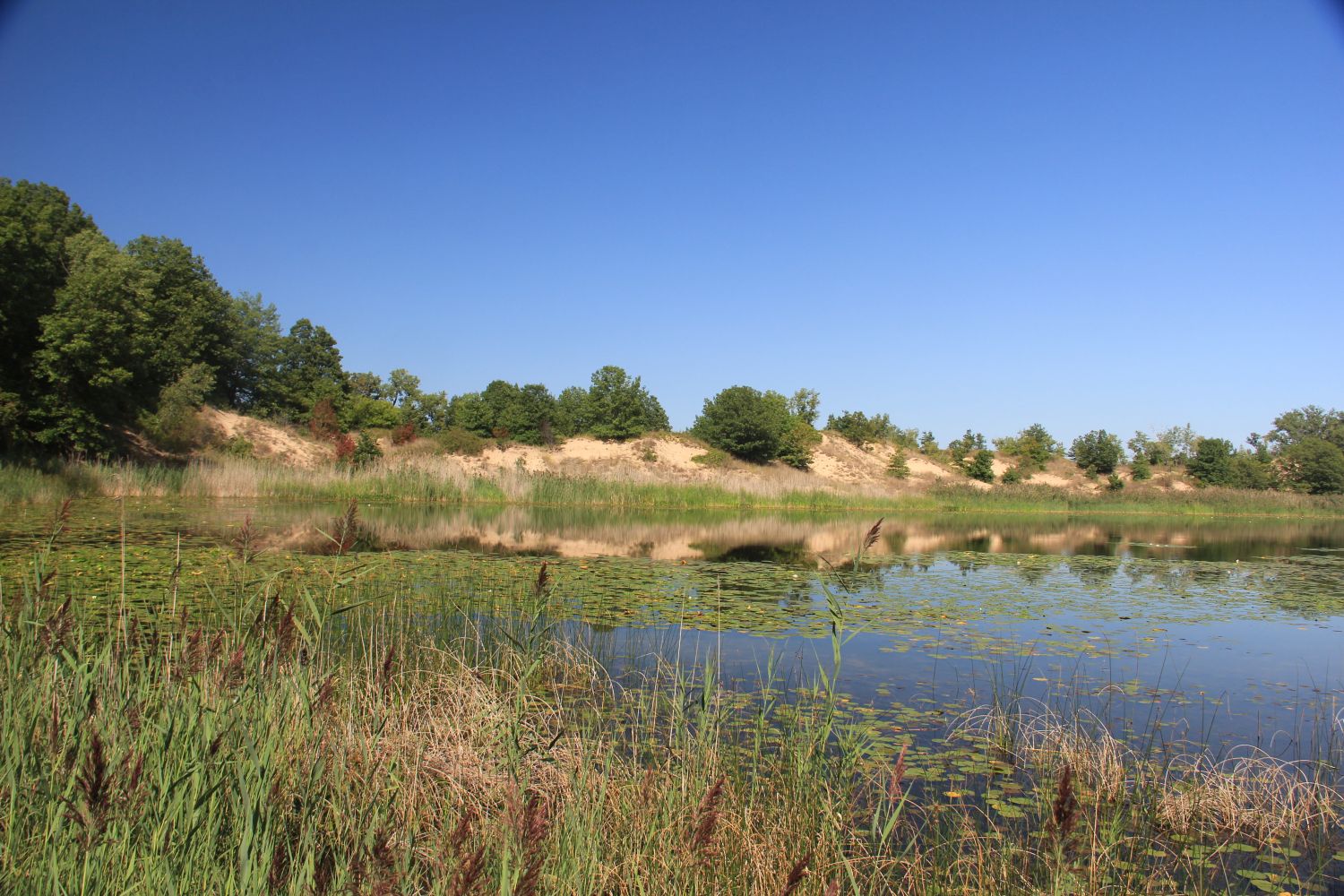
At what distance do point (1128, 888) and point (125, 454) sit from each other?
33.7 metres

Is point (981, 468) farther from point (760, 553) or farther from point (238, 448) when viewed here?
point (238, 448)

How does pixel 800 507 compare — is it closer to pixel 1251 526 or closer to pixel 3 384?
pixel 1251 526

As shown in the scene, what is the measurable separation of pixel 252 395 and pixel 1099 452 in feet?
189

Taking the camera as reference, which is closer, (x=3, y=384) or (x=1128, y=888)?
(x=1128, y=888)

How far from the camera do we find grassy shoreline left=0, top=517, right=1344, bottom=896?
6.88 feet

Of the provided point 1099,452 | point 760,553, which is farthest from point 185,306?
point 1099,452

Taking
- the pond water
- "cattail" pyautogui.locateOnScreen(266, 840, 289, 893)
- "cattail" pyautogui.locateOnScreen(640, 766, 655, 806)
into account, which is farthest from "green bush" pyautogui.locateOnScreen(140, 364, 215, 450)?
"cattail" pyautogui.locateOnScreen(640, 766, 655, 806)

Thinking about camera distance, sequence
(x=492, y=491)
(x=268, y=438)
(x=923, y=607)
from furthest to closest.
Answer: (x=268, y=438) < (x=492, y=491) < (x=923, y=607)

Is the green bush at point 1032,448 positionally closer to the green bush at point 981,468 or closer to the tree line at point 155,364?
the green bush at point 981,468

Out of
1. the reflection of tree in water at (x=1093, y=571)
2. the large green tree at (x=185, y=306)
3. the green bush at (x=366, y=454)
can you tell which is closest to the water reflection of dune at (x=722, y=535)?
the reflection of tree in water at (x=1093, y=571)

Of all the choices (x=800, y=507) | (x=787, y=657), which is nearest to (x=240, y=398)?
(x=800, y=507)

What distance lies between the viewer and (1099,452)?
5606 centimetres

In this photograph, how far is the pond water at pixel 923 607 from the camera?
574cm

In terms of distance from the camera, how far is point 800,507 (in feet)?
106
